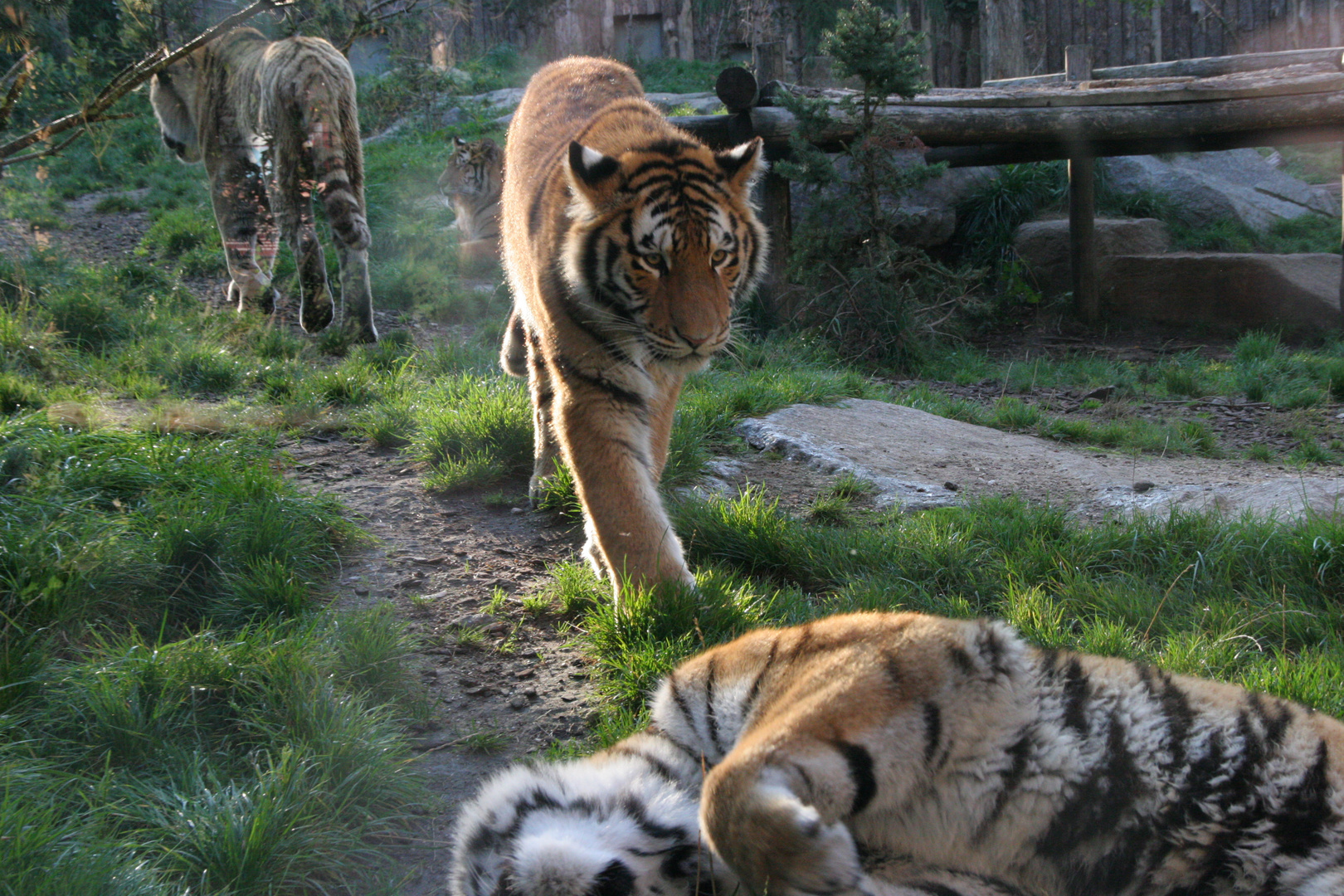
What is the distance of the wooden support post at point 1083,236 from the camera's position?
9.84 m

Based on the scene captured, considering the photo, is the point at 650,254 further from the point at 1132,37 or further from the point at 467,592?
the point at 1132,37

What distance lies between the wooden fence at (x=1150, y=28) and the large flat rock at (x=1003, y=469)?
45.1 feet

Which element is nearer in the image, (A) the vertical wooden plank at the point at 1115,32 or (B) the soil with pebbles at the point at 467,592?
(B) the soil with pebbles at the point at 467,592

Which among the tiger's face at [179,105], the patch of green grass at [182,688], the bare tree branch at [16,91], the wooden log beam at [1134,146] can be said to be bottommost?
the patch of green grass at [182,688]

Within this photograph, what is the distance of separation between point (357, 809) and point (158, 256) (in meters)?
7.91

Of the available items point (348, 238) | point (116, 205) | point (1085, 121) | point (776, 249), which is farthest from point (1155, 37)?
point (116, 205)

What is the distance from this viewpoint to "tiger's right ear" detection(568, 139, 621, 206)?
3.54m

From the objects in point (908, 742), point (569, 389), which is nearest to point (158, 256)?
point (569, 389)

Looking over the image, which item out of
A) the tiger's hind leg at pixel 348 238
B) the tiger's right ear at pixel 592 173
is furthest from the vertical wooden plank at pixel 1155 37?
the tiger's right ear at pixel 592 173

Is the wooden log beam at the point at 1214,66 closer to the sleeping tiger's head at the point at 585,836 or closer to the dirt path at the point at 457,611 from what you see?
the dirt path at the point at 457,611

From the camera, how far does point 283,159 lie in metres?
7.32

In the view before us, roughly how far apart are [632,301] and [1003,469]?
2.37 m

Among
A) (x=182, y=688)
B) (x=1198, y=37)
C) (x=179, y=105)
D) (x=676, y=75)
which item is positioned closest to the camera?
(x=182, y=688)

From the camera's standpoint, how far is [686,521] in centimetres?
408
